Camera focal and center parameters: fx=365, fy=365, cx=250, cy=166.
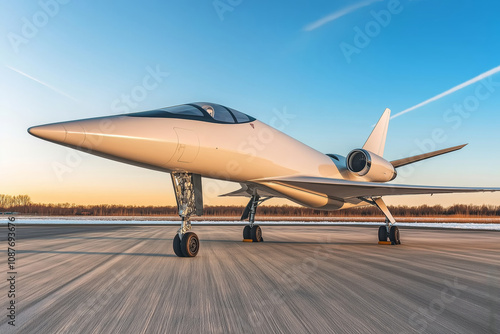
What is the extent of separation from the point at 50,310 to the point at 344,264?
16.3 feet

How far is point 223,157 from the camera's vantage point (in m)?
8.05

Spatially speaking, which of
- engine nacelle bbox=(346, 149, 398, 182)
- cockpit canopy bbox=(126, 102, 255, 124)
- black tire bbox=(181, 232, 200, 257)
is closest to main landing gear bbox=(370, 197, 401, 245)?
engine nacelle bbox=(346, 149, 398, 182)

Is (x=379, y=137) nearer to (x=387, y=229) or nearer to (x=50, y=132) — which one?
(x=387, y=229)

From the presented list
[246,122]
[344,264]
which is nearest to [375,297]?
[344,264]

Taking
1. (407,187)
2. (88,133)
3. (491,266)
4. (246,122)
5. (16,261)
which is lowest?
(491,266)

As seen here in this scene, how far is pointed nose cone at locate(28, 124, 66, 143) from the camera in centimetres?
560

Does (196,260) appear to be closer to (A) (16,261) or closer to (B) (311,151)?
(A) (16,261)

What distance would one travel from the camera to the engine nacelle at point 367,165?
493 inches

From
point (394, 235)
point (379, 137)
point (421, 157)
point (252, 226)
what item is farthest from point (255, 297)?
point (379, 137)

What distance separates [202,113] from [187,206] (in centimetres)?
203

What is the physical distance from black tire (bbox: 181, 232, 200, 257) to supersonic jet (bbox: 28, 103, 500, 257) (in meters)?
0.02

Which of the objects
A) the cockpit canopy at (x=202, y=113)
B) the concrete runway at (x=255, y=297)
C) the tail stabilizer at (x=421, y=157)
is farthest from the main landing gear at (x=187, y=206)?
the tail stabilizer at (x=421, y=157)

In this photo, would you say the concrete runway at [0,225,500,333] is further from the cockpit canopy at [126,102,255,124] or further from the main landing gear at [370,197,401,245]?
the main landing gear at [370,197,401,245]

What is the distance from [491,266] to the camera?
6840mm
